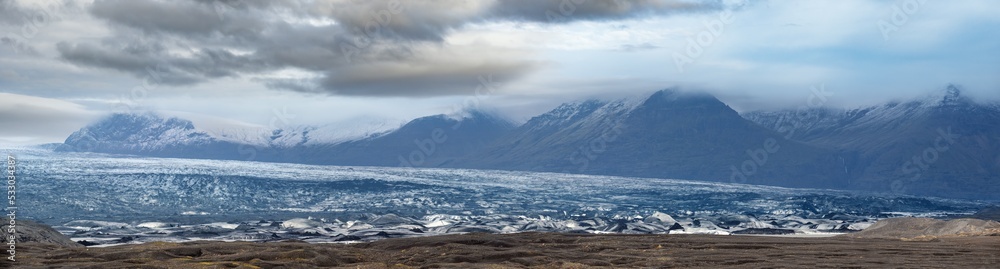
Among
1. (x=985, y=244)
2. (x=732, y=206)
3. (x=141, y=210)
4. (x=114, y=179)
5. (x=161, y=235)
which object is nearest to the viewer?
(x=985, y=244)

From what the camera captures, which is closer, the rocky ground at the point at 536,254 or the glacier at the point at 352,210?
the rocky ground at the point at 536,254

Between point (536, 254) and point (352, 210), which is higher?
point (536, 254)

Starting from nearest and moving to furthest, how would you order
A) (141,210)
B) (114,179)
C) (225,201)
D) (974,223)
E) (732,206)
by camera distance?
(974,223) < (141,210) < (225,201) < (114,179) < (732,206)

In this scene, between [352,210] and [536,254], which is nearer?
[536,254]

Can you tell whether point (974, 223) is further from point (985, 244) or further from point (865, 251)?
point (865, 251)

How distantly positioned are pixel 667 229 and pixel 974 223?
74.3ft

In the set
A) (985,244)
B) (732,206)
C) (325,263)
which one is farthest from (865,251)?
(732,206)

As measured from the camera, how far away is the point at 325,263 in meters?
26.6

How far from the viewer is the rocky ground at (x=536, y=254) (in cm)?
2577

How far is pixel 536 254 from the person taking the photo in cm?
2955

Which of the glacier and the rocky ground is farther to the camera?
the glacier

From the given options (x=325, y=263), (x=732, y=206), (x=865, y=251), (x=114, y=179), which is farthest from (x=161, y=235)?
(x=732, y=206)

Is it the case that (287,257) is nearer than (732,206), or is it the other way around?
(287,257)

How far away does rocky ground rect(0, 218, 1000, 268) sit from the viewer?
2577 cm
